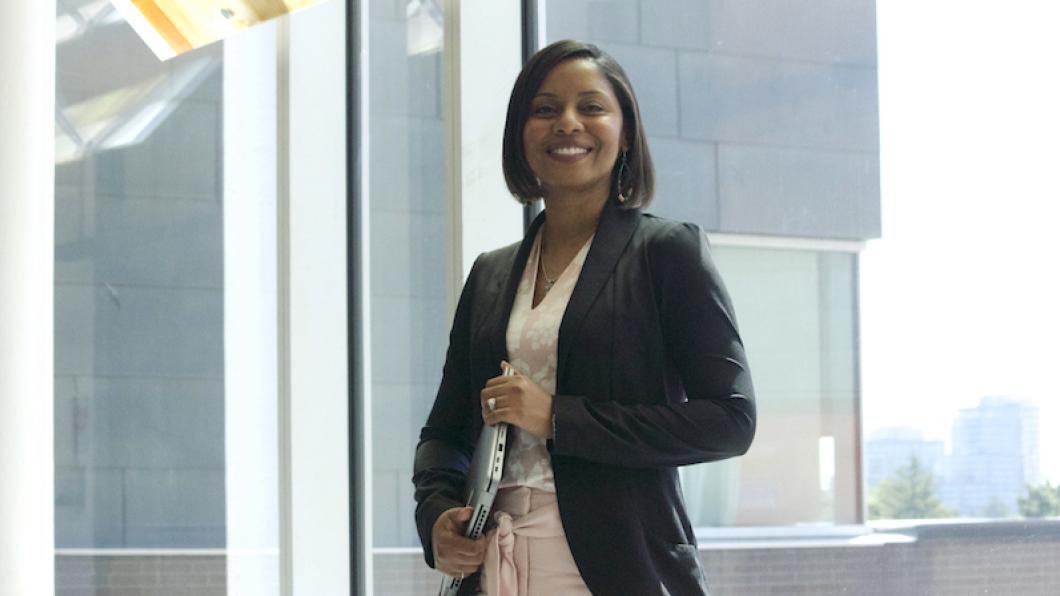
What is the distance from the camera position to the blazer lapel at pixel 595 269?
6.59ft

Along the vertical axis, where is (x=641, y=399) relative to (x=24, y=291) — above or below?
below

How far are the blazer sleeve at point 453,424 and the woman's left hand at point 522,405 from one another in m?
0.25

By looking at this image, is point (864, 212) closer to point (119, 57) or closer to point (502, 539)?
Result: point (502, 539)

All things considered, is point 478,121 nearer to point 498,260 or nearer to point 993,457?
point 498,260

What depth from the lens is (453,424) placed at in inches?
89.7

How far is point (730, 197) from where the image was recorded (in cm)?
265

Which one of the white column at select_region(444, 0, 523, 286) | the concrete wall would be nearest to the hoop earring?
the concrete wall

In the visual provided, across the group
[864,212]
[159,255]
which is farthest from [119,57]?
[864,212]

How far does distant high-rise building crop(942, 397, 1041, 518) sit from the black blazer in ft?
1.04

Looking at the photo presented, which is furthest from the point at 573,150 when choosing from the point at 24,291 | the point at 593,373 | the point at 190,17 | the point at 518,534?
the point at 190,17

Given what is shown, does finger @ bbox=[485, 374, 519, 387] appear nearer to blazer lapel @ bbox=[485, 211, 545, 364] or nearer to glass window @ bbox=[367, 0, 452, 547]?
blazer lapel @ bbox=[485, 211, 545, 364]

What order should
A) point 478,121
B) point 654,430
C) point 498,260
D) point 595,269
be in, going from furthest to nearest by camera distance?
point 478,121, point 498,260, point 595,269, point 654,430

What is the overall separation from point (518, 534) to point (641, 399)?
24 cm

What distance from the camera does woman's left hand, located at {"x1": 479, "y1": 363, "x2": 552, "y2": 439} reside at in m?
1.96
